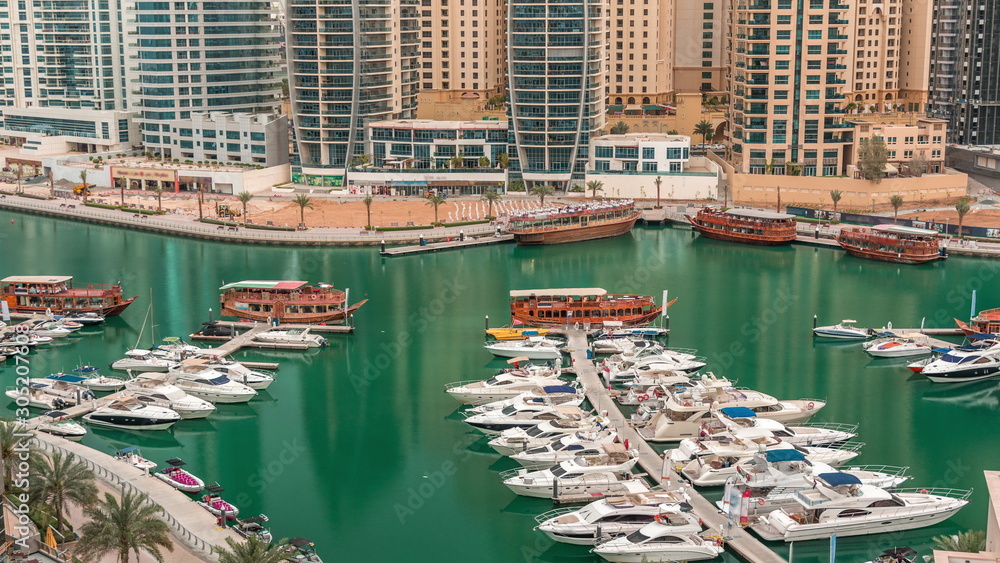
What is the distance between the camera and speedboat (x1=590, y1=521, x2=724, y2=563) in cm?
4134

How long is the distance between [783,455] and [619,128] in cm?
7036

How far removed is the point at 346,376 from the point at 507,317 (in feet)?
36.6

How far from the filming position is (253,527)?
4309 cm

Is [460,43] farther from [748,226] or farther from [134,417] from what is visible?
[134,417]

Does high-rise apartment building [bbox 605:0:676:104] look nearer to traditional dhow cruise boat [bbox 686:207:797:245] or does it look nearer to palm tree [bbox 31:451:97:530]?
traditional dhow cruise boat [bbox 686:207:797:245]

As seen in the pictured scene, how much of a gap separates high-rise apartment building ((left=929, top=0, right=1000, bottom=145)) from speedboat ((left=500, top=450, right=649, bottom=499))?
75996mm

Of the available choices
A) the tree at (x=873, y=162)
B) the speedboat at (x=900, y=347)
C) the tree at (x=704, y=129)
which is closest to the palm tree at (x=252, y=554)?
the speedboat at (x=900, y=347)

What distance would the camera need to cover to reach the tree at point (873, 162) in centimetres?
9675

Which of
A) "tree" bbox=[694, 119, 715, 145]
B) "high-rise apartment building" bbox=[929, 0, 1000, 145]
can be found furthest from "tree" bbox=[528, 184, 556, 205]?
"high-rise apartment building" bbox=[929, 0, 1000, 145]


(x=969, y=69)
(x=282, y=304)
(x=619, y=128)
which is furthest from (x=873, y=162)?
(x=282, y=304)

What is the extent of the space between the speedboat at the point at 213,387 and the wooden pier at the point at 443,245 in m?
30.0

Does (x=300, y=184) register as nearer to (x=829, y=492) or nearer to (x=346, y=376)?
(x=346, y=376)

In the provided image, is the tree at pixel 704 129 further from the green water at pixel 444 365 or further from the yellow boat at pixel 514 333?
the yellow boat at pixel 514 333

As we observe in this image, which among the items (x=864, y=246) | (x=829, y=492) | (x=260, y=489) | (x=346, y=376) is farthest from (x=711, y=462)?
(x=864, y=246)
